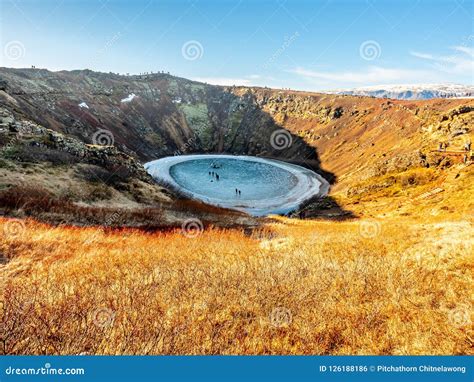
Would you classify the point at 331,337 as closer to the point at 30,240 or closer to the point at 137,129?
the point at 30,240

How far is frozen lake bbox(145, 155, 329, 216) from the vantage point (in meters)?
76.1

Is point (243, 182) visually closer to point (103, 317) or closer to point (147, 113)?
point (147, 113)

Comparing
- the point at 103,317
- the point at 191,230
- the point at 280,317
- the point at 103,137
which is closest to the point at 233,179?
the point at 103,137

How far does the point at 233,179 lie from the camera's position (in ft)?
334

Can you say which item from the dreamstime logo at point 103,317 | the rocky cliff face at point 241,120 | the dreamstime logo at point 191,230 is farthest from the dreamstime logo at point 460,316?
the rocky cliff face at point 241,120

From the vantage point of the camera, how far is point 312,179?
101812mm

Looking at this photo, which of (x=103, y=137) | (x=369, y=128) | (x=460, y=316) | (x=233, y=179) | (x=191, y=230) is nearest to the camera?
(x=460, y=316)

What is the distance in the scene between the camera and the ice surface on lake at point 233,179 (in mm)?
85000

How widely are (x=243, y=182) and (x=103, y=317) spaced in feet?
302

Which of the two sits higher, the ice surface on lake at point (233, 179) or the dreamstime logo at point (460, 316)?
the ice surface on lake at point (233, 179)

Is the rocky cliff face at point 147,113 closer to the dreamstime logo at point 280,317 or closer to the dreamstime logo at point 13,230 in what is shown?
the dreamstime logo at point 13,230

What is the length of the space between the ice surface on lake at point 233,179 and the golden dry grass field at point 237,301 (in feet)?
225

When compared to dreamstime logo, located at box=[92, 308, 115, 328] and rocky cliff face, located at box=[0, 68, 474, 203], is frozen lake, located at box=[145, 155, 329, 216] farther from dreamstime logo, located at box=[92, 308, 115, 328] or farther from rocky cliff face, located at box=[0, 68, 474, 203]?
dreamstime logo, located at box=[92, 308, 115, 328]

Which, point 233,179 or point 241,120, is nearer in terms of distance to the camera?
point 233,179
